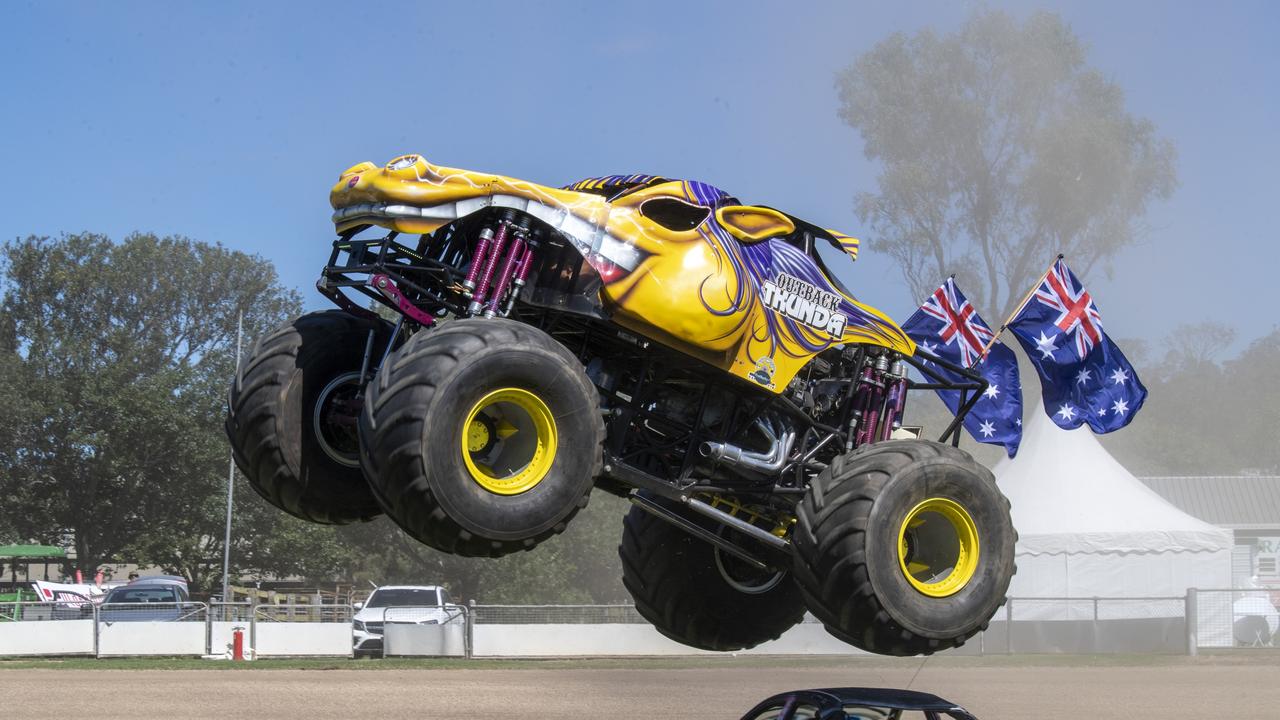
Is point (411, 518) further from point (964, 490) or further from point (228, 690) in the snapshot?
point (228, 690)

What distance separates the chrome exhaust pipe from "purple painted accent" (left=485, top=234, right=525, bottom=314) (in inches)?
64.9

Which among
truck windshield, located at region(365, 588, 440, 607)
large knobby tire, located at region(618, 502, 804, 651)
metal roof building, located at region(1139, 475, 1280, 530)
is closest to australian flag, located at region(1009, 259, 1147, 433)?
large knobby tire, located at region(618, 502, 804, 651)

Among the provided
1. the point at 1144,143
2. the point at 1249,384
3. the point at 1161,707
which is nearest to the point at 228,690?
the point at 1161,707

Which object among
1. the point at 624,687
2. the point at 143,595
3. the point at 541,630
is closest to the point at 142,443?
the point at 143,595

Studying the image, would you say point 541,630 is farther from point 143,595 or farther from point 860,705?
point 860,705

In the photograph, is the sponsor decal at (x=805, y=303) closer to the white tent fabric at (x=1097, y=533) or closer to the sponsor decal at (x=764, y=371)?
the sponsor decal at (x=764, y=371)

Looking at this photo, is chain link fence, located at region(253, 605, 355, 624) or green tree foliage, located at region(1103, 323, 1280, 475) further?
green tree foliage, located at region(1103, 323, 1280, 475)

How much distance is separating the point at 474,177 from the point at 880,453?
2.93 meters

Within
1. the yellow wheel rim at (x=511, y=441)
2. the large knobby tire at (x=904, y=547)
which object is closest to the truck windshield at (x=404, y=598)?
the large knobby tire at (x=904, y=547)

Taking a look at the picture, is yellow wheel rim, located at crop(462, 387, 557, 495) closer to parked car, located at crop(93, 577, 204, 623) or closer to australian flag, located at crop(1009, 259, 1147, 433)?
australian flag, located at crop(1009, 259, 1147, 433)

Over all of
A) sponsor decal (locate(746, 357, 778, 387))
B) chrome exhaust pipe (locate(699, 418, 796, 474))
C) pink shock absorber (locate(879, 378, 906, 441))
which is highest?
sponsor decal (locate(746, 357, 778, 387))

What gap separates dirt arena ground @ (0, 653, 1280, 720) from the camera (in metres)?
22.0

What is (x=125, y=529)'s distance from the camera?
5578 cm

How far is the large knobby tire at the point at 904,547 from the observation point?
8.19 metres
